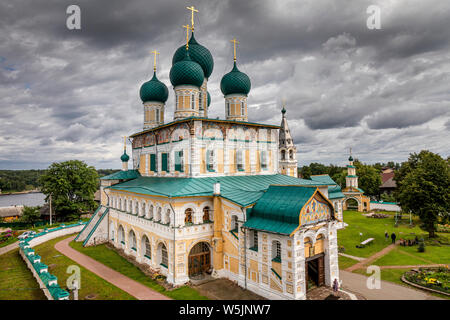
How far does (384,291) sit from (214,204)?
1020 centimetres

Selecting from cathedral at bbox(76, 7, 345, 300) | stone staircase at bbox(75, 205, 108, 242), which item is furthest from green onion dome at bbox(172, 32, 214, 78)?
stone staircase at bbox(75, 205, 108, 242)

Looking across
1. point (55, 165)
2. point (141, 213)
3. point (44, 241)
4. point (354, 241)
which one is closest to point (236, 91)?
point (141, 213)

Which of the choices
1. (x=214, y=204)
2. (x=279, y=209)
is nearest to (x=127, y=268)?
(x=214, y=204)

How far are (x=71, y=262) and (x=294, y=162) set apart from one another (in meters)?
25.1

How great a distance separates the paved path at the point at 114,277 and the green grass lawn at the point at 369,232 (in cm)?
1522

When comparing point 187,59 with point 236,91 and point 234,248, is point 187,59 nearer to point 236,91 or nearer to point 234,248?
point 236,91

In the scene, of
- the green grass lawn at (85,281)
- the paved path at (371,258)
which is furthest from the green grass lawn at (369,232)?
the green grass lawn at (85,281)

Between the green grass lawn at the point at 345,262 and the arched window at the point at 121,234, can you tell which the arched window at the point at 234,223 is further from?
the arched window at the point at 121,234

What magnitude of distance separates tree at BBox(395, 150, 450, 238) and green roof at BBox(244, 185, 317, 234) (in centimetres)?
1687

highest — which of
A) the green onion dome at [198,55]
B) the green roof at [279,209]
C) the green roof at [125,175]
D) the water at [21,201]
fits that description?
the green onion dome at [198,55]

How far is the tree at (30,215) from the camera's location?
110 ft

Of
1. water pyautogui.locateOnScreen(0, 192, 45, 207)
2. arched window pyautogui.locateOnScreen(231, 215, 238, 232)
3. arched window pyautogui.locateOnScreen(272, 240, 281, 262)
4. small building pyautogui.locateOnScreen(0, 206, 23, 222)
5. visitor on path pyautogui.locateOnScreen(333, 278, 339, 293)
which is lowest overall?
water pyautogui.locateOnScreen(0, 192, 45, 207)

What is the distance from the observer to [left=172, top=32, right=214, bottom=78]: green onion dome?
941 inches

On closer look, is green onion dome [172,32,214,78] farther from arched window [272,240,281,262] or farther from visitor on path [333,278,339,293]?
visitor on path [333,278,339,293]
